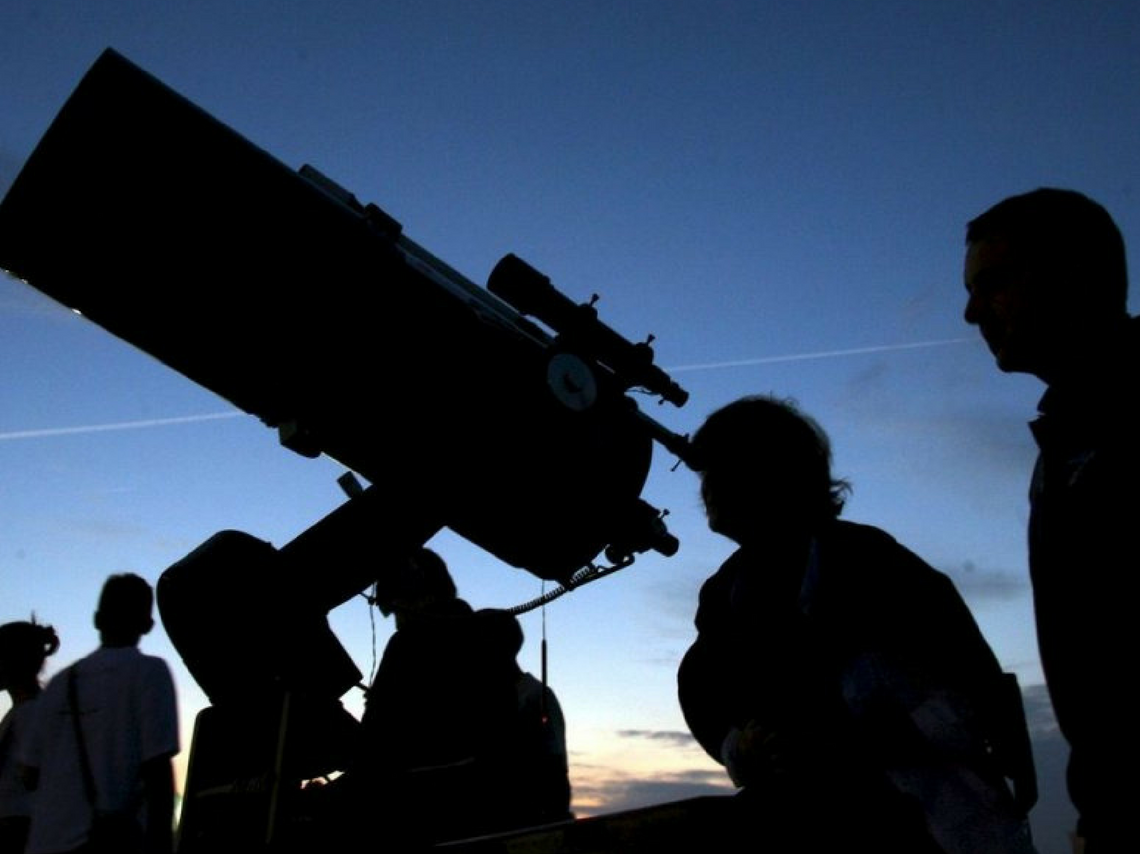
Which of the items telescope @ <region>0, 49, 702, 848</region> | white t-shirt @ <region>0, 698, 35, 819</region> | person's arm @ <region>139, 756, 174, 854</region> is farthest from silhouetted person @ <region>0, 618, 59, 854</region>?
telescope @ <region>0, 49, 702, 848</region>

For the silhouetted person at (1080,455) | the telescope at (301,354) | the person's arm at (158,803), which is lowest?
the person's arm at (158,803)

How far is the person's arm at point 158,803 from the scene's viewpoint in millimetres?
3646

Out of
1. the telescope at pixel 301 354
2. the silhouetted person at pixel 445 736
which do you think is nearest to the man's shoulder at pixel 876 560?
the telescope at pixel 301 354

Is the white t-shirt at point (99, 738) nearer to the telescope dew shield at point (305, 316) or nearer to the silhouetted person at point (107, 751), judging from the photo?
the silhouetted person at point (107, 751)

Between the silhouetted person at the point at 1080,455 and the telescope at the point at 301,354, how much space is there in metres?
2.00

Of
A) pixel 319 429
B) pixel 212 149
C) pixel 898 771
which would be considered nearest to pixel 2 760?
pixel 319 429

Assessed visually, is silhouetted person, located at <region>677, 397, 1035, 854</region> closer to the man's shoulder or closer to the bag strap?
the man's shoulder

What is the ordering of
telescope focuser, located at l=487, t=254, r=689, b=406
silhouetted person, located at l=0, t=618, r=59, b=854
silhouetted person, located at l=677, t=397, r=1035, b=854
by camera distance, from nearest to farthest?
1. silhouetted person, located at l=677, t=397, r=1035, b=854
2. telescope focuser, located at l=487, t=254, r=689, b=406
3. silhouetted person, located at l=0, t=618, r=59, b=854

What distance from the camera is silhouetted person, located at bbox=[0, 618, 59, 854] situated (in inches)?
170

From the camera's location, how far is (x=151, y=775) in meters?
3.77

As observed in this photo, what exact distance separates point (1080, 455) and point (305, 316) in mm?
Result: 2497

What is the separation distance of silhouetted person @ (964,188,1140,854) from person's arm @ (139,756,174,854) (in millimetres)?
3330

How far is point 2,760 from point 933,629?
431cm

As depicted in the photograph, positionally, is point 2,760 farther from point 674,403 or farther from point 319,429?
point 674,403
